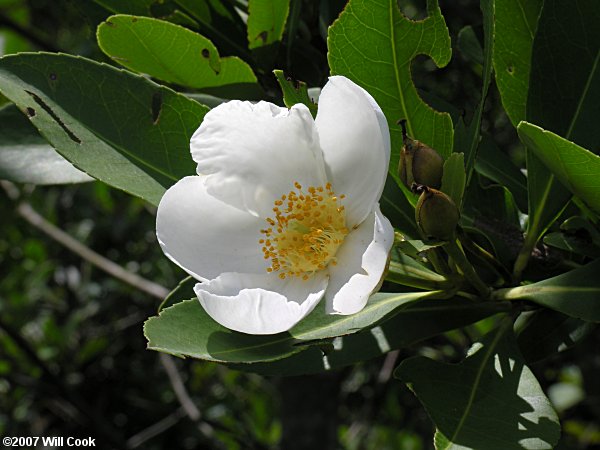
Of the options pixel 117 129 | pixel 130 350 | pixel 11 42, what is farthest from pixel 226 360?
pixel 130 350

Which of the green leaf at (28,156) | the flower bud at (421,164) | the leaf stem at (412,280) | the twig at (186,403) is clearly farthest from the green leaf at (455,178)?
the twig at (186,403)

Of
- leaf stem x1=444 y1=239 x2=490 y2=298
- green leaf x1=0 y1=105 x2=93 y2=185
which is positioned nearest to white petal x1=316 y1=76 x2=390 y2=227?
leaf stem x1=444 y1=239 x2=490 y2=298

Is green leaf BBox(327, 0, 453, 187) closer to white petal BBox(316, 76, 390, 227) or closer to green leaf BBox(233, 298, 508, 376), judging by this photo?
white petal BBox(316, 76, 390, 227)

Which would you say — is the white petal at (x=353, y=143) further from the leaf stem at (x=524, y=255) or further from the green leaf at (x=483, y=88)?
the leaf stem at (x=524, y=255)

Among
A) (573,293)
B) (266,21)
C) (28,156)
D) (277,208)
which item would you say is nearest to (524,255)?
(573,293)

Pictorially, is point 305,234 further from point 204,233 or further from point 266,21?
point 266,21

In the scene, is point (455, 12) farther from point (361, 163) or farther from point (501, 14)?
point (361, 163)

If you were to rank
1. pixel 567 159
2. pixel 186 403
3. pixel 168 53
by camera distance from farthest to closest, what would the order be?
pixel 186 403 → pixel 168 53 → pixel 567 159
